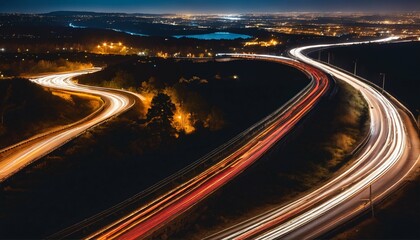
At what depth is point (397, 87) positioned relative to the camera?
263 ft

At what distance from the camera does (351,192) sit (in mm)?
28156

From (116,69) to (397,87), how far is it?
5357 cm

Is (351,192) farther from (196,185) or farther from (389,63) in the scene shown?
(389,63)

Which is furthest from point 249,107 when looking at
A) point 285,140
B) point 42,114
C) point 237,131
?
point 42,114

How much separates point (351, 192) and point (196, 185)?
Result: 1039cm

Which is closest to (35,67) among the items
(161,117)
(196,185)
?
(161,117)

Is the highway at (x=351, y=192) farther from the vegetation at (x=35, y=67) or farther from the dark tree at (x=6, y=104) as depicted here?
the vegetation at (x=35, y=67)

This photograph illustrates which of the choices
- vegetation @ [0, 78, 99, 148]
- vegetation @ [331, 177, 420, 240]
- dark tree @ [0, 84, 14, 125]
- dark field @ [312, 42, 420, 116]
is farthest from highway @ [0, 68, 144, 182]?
dark field @ [312, 42, 420, 116]

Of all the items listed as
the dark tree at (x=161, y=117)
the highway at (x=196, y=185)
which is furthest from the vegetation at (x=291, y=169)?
the dark tree at (x=161, y=117)

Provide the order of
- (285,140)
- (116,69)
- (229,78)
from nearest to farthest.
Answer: (285,140)
(229,78)
(116,69)

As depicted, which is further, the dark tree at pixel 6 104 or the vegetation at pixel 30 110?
the dark tree at pixel 6 104

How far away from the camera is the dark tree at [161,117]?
1783 inches

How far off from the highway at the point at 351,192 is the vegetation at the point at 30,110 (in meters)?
27.3

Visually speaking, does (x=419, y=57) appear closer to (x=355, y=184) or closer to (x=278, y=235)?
(x=355, y=184)
